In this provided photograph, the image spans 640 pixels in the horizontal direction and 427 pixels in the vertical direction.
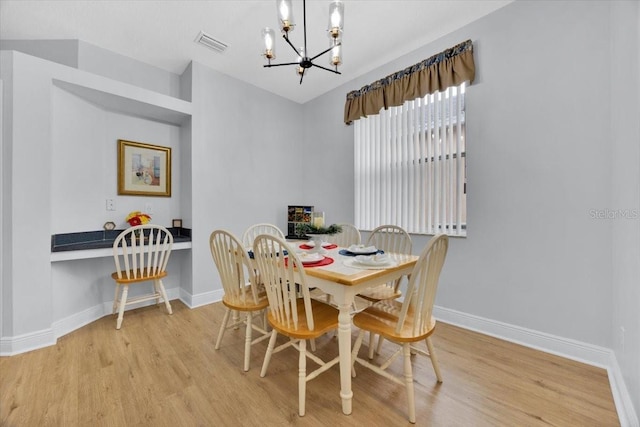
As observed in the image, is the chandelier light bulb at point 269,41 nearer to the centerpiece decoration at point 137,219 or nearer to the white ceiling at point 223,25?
the white ceiling at point 223,25

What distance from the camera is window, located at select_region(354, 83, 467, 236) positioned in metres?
2.50

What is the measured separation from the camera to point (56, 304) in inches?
90.8

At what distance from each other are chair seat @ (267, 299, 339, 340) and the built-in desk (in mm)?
1946

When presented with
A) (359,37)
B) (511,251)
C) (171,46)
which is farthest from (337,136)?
(511,251)

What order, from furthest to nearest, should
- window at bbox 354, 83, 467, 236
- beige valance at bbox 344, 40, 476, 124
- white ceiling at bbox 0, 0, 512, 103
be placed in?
window at bbox 354, 83, 467, 236 < beige valance at bbox 344, 40, 476, 124 < white ceiling at bbox 0, 0, 512, 103

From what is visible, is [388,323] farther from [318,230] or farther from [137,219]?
[137,219]

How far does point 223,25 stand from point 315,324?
9.22 ft

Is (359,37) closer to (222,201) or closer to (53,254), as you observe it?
(222,201)

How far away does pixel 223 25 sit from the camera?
97.7 inches

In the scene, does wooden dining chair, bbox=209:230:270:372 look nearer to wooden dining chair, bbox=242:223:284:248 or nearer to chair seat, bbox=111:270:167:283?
wooden dining chair, bbox=242:223:284:248

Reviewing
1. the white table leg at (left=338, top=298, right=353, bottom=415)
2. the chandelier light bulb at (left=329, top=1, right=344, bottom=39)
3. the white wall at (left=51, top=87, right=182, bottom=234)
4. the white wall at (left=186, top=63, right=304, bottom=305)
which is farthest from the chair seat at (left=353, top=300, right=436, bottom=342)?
the white wall at (left=51, top=87, right=182, bottom=234)

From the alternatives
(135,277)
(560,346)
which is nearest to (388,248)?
(560,346)

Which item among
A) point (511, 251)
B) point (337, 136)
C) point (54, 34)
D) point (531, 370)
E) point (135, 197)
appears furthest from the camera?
point (337, 136)

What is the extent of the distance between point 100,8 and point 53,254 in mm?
2161
